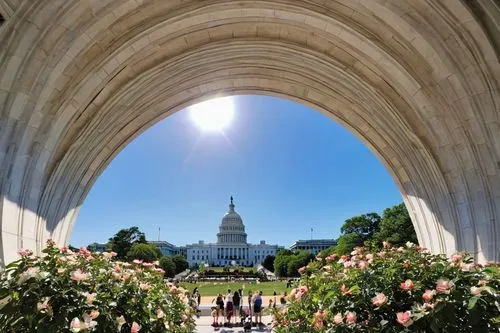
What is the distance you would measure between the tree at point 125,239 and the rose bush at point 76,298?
86.5 meters

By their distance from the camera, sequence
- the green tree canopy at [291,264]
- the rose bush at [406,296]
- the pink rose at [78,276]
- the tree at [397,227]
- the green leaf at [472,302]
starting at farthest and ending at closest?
the green tree canopy at [291,264] → the tree at [397,227] → the pink rose at [78,276] → the rose bush at [406,296] → the green leaf at [472,302]

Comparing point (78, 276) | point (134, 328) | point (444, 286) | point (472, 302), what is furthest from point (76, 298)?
point (472, 302)

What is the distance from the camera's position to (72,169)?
362 inches

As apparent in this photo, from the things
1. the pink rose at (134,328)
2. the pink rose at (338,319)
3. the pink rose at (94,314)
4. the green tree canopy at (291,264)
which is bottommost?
the pink rose at (134,328)

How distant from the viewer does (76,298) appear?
3.99 m

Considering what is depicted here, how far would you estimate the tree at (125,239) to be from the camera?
88644mm

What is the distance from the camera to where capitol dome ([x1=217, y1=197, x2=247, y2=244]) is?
158 m

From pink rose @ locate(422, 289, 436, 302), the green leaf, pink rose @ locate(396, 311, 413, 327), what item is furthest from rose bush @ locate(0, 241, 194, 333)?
the green leaf

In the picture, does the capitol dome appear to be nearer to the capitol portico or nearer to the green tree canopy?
the capitol portico

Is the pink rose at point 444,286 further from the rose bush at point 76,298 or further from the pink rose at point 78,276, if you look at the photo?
the pink rose at point 78,276

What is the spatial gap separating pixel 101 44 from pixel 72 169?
3004mm

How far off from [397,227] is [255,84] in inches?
1836

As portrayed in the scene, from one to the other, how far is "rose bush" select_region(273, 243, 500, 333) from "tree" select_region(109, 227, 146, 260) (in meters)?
87.4

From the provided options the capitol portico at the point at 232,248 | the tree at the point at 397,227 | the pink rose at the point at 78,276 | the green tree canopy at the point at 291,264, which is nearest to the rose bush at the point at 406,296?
the pink rose at the point at 78,276
